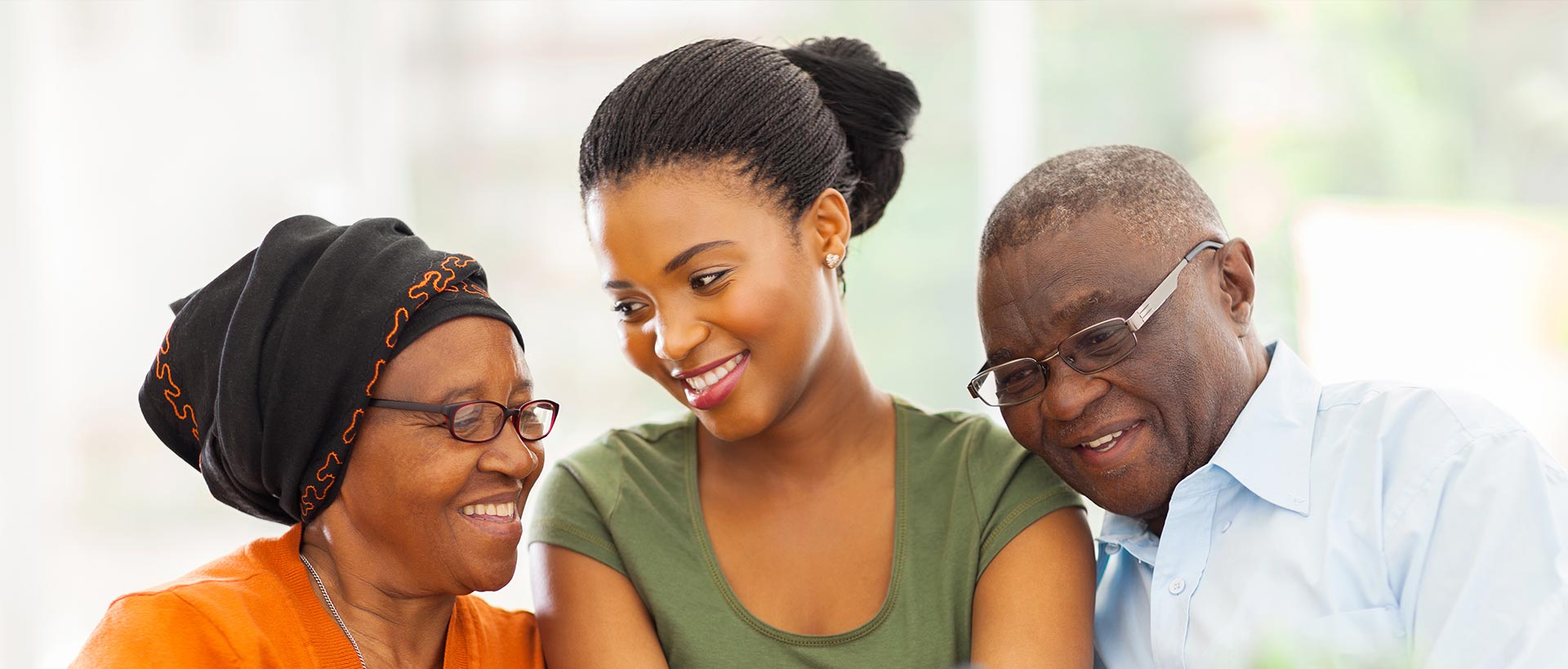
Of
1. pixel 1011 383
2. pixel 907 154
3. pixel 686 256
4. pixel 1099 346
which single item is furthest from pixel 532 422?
pixel 907 154

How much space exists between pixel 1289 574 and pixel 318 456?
1297 mm

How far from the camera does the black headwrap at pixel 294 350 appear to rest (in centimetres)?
161

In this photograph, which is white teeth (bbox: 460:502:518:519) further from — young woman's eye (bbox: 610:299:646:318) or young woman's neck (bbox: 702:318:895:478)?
young woman's neck (bbox: 702:318:895:478)

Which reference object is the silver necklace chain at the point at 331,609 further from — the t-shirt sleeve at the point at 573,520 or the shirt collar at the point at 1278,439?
the shirt collar at the point at 1278,439

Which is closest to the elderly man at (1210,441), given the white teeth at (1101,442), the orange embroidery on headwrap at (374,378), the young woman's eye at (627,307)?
the white teeth at (1101,442)

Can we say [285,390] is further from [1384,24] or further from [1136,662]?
[1384,24]

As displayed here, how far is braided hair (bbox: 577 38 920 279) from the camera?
1.83 metres

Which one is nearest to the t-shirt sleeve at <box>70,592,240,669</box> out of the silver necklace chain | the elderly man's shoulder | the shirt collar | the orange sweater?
the orange sweater

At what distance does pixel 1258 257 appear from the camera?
4.26 metres

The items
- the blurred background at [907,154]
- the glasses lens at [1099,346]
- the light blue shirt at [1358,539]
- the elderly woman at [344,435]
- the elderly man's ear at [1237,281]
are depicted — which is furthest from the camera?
the blurred background at [907,154]

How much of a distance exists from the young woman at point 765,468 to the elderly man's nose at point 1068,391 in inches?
7.7

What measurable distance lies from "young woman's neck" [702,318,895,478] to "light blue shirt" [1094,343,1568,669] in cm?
43

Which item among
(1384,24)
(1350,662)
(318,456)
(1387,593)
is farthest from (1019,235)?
(1384,24)

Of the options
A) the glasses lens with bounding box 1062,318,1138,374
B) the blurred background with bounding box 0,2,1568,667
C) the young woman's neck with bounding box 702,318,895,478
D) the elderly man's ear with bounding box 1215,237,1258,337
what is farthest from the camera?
the blurred background with bounding box 0,2,1568,667
